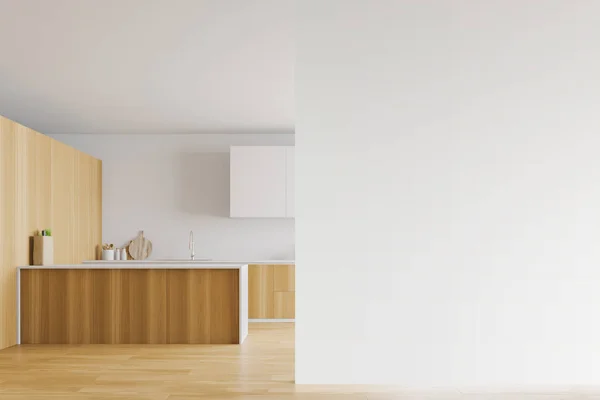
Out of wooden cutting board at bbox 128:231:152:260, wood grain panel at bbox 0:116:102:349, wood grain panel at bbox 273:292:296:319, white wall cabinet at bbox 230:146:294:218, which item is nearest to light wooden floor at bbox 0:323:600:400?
wood grain panel at bbox 0:116:102:349

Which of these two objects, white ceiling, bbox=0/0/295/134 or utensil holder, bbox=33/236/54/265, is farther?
utensil holder, bbox=33/236/54/265

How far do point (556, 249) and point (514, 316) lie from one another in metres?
0.50

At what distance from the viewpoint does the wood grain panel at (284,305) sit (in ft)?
26.2

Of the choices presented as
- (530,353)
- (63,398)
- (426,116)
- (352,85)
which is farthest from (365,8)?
(63,398)

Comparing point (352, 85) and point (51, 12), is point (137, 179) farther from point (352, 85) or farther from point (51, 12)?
point (352, 85)

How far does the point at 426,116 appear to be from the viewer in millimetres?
4059

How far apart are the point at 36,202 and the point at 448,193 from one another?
13.9 feet

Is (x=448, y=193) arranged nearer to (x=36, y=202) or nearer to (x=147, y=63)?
(x=147, y=63)

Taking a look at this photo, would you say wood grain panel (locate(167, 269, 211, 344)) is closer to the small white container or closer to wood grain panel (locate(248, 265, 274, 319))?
wood grain panel (locate(248, 265, 274, 319))

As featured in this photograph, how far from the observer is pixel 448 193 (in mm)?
4047

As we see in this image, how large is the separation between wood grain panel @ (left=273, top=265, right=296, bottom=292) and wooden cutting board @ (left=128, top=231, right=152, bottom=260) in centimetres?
181

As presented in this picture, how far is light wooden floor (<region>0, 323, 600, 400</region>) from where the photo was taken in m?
3.81

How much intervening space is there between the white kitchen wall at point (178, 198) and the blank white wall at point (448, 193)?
4721 mm

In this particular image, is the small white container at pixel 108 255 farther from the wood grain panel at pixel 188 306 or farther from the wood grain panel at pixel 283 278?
the wood grain panel at pixel 188 306
